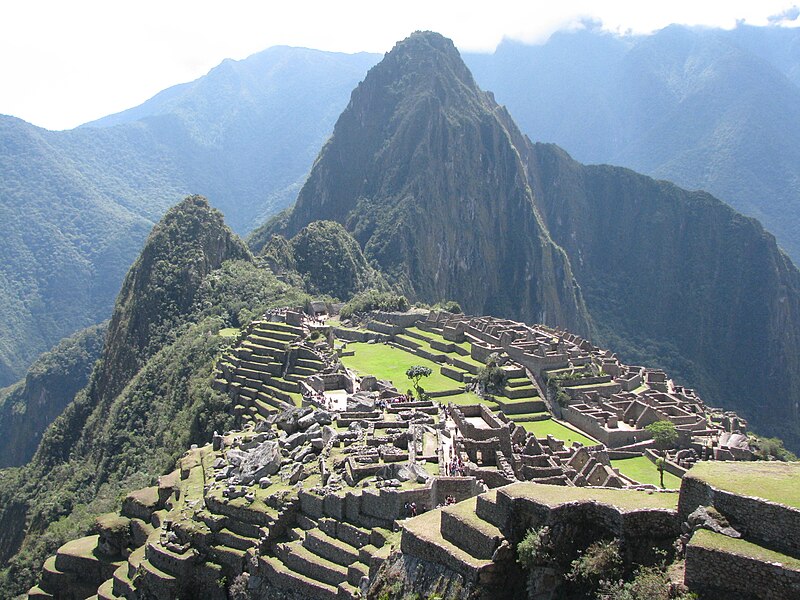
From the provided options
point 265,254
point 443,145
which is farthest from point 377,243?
point 265,254

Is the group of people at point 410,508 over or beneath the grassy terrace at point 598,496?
beneath

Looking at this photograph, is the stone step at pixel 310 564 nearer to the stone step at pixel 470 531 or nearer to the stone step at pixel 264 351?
the stone step at pixel 470 531

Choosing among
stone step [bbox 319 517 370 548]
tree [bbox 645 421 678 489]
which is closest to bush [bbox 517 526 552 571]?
stone step [bbox 319 517 370 548]

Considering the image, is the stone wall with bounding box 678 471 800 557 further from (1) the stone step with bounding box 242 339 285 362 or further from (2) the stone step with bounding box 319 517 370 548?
(1) the stone step with bounding box 242 339 285 362

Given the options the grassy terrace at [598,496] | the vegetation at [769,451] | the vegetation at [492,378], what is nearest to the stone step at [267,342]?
the vegetation at [492,378]

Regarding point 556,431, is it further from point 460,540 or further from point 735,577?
point 735,577

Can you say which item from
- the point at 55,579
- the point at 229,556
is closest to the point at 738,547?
the point at 229,556
